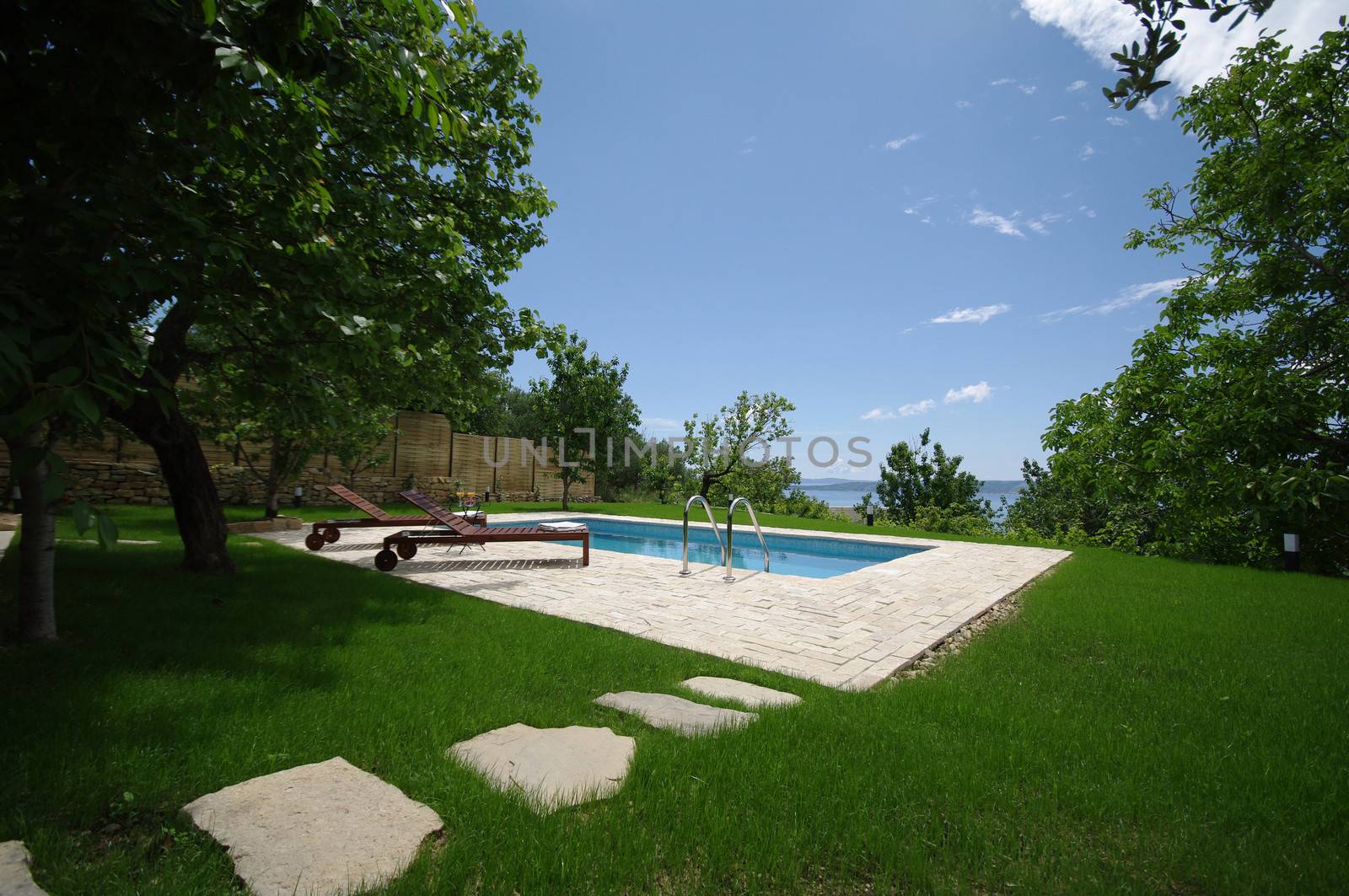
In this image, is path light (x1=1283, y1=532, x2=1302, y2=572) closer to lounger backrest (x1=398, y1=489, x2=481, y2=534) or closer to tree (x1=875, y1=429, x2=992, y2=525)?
lounger backrest (x1=398, y1=489, x2=481, y2=534)

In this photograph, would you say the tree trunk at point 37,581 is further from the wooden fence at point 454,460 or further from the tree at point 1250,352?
the wooden fence at point 454,460

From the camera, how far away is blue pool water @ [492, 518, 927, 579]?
39.1ft

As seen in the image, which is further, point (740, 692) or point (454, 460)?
point (454, 460)

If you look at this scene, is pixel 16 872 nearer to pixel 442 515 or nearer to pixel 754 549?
pixel 442 515

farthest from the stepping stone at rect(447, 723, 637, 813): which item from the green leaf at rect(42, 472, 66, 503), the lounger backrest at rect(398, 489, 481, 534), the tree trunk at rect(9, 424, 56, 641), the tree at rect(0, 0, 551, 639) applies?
the lounger backrest at rect(398, 489, 481, 534)

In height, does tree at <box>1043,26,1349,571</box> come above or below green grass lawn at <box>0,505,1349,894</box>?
above

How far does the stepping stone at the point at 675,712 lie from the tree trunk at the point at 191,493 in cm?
509

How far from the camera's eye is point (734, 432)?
67.5ft

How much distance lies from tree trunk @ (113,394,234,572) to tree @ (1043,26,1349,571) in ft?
25.9

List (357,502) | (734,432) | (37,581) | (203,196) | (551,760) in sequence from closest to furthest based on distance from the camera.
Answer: (551,760)
(203,196)
(37,581)
(357,502)
(734,432)

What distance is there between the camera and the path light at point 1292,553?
9.65m

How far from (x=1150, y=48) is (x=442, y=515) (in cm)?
920

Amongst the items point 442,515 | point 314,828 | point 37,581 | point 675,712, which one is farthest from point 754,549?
point 314,828

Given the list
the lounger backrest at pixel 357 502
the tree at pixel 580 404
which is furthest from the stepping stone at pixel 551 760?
the tree at pixel 580 404
